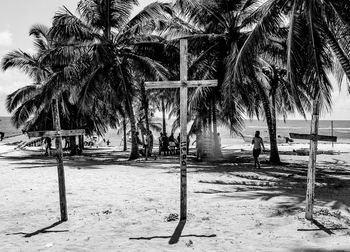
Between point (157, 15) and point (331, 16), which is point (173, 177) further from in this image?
point (157, 15)

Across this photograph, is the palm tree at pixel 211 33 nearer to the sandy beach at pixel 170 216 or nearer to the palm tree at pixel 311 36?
the palm tree at pixel 311 36

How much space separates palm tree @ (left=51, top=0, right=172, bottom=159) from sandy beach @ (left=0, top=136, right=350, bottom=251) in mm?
8189

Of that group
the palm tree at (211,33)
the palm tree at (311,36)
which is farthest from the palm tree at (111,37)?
the palm tree at (311,36)

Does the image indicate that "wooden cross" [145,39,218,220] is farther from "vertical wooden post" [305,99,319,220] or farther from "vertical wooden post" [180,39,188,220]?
"vertical wooden post" [305,99,319,220]

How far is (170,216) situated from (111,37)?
14766mm

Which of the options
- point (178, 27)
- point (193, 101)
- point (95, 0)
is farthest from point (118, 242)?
point (95, 0)

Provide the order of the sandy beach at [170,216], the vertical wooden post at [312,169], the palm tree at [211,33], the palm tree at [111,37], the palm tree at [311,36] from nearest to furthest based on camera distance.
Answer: the sandy beach at [170,216] < the vertical wooden post at [312,169] < the palm tree at [311,36] < the palm tree at [211,33] < the palm tree at [111,37]

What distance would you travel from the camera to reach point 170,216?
22.5 ft

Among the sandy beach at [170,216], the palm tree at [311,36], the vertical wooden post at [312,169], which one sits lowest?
the sandy beach at [170,216]

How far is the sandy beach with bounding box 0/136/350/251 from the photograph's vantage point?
18.1 feet

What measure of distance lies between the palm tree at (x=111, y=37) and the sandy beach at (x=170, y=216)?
819cm

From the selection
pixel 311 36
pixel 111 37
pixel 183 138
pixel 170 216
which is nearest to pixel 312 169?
pixel 183 138

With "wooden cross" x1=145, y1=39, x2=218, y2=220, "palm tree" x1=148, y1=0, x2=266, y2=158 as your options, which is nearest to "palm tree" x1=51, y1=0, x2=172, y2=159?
"palm tree" x1=148, y1=0, x2=266, y2=158

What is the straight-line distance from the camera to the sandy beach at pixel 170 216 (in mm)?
5531
